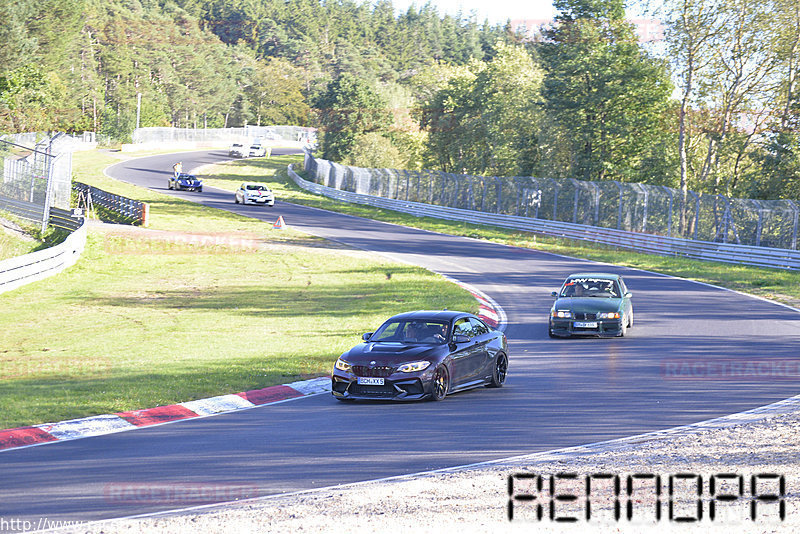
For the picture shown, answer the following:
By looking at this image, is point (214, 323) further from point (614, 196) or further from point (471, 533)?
point (614, 196)

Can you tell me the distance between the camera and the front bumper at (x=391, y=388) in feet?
43.3

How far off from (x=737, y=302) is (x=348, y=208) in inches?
1471

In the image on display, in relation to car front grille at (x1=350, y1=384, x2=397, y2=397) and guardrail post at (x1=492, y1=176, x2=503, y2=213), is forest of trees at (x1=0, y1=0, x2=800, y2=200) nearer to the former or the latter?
guardrail post at (x1=492, y1=176, x2=503, y2=213)

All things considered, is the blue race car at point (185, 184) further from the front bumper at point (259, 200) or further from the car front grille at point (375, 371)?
the car front grille at point (375, 371)

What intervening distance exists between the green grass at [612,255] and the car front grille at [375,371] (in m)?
17.5

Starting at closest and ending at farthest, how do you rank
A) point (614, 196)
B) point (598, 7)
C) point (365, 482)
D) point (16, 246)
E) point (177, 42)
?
point (365, 482) → point (16, 246) → point (614, 196) → point (598, 7) → point (177, 42)

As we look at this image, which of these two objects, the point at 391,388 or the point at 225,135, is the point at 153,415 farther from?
the point at 225,135

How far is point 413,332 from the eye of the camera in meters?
14.5

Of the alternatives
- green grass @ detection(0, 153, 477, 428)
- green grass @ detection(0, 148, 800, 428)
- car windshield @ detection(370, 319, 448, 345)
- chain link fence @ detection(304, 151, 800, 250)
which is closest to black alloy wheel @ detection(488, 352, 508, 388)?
car windshield @ detection(370, 319, 448, 345)

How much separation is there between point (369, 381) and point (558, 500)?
5.74 m

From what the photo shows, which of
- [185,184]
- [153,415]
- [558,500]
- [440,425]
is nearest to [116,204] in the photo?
[185,184]

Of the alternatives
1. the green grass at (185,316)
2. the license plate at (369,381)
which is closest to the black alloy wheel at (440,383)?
the license plate at (369,381)

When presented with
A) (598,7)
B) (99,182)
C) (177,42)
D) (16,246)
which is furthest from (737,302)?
(177,42)

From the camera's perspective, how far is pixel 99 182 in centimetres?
6988
